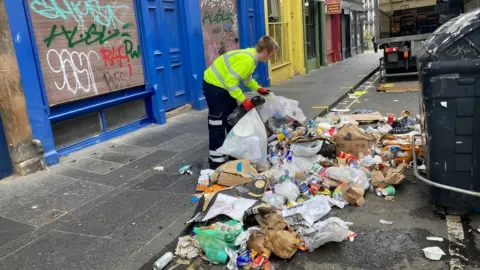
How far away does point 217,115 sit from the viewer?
4.90 m

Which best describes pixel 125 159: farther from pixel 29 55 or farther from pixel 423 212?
pixel 423 212

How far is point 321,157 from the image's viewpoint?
4895 millimetres

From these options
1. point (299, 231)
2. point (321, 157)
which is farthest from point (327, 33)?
point (299, 231)

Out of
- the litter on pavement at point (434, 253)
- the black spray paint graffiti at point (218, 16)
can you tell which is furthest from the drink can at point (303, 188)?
the black spray paint graffiti at point (218, 16)

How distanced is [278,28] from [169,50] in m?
6.57

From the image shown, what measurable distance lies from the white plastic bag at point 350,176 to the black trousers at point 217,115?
4.15 ft

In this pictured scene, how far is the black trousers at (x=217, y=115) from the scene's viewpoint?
4.82 m

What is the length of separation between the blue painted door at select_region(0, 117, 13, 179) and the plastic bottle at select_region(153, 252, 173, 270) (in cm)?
278

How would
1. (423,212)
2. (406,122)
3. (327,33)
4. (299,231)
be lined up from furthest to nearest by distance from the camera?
(327,33)
(406,122)
(423,212)
(299,231)

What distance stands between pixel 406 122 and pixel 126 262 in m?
4.63

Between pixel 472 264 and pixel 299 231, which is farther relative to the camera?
pixel 299 231

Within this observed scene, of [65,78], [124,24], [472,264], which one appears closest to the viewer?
[472,264]

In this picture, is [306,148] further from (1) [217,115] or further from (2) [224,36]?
(2) [224,36]

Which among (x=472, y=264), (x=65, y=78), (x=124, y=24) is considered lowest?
(x=472, y=264)
